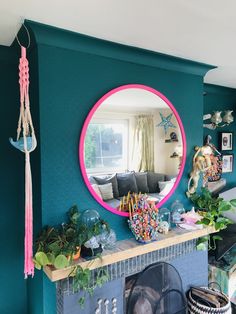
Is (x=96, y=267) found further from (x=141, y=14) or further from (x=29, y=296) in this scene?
(x=141, y=14)

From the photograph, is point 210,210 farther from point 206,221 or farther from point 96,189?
point 96,189

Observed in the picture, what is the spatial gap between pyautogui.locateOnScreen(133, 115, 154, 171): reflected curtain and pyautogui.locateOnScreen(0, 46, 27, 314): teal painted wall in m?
0.81

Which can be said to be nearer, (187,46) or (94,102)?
(94,102)

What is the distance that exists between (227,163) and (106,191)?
80.3 inches

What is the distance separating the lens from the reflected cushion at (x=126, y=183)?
1708 mm

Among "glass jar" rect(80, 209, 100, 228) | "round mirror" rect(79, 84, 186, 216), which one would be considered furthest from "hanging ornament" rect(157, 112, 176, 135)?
"glass jar" rect(80, 209, 100, 228)

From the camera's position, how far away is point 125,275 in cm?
161

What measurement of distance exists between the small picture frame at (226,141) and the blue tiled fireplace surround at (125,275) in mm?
1476

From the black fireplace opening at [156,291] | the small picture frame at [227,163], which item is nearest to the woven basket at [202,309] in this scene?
the black fireplace opening at [156,291]

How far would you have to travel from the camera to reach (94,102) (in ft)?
5.16

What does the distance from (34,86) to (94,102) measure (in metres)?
0.37

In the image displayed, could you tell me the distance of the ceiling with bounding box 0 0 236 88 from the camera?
116 cm

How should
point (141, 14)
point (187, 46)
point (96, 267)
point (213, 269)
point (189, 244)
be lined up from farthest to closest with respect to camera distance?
point (213, 269), point (189, 244), point (187, 46), point (96, 267), point (141, 14)

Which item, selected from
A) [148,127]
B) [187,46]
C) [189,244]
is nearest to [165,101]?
[148,127]
